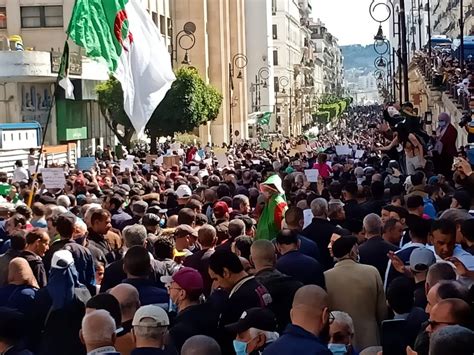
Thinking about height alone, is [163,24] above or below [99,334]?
above

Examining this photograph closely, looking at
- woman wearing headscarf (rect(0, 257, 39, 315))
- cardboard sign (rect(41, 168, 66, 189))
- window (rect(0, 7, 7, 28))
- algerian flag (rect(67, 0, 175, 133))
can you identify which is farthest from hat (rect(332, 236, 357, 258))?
window (rect(0, 7, 7, 28))

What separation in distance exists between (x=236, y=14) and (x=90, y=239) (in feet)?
259

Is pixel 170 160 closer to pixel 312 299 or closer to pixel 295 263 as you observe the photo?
pixel 295 263

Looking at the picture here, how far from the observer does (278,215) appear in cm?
1304

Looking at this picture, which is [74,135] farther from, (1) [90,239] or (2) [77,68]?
(1) [90,239]

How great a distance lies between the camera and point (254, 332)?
713 centimetres

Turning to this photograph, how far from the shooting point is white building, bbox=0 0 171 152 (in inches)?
1699

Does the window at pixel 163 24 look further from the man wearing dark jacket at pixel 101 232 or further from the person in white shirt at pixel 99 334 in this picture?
the person in white shirt at pixel 99 334

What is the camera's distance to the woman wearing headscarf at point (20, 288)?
28.4 ft

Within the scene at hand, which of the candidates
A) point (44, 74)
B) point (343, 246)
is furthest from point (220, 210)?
point (44, 74)

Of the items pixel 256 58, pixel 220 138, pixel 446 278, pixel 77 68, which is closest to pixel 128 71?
pixel 446 278

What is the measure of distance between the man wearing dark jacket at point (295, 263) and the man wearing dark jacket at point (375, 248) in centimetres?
71

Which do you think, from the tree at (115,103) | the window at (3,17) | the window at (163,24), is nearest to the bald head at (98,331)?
the tree at (115,103)

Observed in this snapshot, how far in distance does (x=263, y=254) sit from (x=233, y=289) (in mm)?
563
